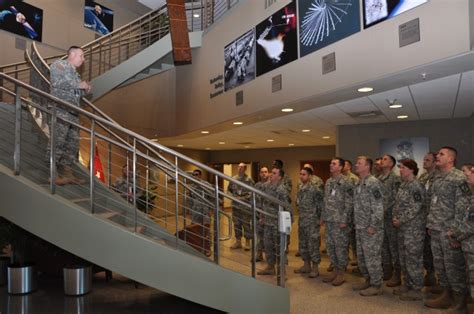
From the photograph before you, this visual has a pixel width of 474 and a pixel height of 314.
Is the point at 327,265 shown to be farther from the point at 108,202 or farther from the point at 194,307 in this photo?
the point at 108,202

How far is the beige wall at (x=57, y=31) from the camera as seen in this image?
804cm

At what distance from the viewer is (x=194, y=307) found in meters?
4.07

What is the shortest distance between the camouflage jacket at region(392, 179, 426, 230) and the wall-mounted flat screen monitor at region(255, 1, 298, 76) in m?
2.43

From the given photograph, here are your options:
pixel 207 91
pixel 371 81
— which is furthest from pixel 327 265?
pixel 207 91

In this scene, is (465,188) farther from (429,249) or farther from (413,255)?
(429,249)

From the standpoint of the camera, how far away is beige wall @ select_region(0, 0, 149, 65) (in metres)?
8.04

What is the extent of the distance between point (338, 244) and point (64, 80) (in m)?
3.75

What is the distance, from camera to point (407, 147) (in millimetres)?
7270

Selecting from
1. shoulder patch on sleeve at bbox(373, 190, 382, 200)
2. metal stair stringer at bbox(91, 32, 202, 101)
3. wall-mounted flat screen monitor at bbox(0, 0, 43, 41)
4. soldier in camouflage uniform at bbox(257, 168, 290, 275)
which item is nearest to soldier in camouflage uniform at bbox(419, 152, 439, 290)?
shoulder patch on sleeve at bbox(373, 190, 382, 200)

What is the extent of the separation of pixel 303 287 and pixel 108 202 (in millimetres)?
2655

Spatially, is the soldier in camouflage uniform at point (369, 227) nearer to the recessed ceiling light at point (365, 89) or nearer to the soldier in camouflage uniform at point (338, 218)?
the soldier in camouflage uniform at point (338, 218)

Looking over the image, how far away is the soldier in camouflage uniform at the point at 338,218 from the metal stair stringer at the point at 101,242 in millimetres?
2340

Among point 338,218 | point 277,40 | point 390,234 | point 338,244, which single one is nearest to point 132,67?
point 277,40

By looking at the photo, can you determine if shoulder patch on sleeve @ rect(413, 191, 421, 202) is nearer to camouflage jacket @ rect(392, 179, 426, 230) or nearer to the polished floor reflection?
camouflage jacket @ rect(392, 179, 426, 230)
